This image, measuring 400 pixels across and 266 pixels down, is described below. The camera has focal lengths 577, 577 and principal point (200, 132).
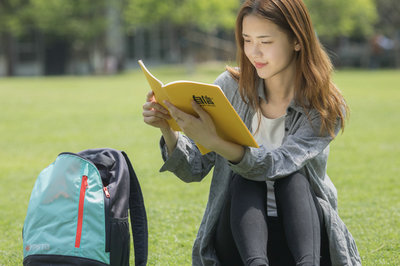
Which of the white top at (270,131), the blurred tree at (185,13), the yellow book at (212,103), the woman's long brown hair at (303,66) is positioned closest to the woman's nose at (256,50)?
the woman's long brown hair at (303,66)

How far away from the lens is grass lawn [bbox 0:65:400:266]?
3.49m

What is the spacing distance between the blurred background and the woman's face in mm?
23374

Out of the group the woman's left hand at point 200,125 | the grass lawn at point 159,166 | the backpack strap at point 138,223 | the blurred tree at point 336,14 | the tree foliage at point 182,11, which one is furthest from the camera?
the blurred tree at point 336,14

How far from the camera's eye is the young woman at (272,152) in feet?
7.06

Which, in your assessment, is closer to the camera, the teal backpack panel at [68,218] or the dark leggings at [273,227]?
the dark leggings at [273,227]

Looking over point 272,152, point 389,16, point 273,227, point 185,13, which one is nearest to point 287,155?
point 272,152

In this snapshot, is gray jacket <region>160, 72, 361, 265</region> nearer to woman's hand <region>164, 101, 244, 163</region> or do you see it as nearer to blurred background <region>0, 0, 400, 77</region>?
woman's hand <region>164, 101, 244, 163</region>

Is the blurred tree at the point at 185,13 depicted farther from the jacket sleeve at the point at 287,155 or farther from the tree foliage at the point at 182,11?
the jacket sleeve at the point at 287,155

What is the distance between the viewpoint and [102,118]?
9.86 m

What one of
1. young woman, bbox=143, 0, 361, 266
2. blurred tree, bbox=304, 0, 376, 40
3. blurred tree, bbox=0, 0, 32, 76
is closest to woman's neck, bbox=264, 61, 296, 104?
young woman, bbox=143, 0, 361, 266

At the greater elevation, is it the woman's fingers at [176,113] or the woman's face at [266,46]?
the woman's face at [266,46]

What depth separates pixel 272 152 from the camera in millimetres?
2250

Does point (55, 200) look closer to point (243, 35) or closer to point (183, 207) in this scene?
point (243, 35)

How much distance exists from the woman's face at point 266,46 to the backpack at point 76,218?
75 cm
